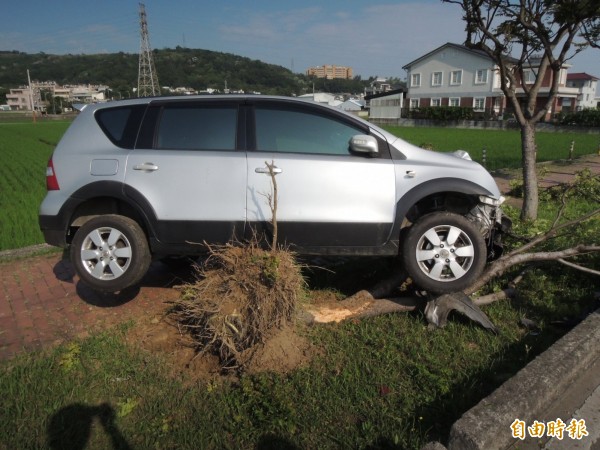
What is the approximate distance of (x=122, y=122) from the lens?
435 cm

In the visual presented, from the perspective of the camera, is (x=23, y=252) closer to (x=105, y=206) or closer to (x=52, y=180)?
(x=52, y=180)

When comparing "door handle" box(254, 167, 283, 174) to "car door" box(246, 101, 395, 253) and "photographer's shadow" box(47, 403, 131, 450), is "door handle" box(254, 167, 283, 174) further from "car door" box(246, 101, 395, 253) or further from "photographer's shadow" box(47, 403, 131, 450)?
"photographer's shadow" box(47, 403, 131, 450)

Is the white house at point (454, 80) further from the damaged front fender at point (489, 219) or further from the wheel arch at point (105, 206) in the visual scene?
the wheel arch at point (105, 206)

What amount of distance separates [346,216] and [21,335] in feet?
9.62

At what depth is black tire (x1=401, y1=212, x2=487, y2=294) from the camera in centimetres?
404

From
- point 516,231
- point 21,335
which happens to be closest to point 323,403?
point 21,335

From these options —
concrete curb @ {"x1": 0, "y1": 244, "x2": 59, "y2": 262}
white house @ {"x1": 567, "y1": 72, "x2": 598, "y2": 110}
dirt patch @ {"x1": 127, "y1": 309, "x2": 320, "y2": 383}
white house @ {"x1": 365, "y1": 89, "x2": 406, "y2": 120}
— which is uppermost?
white house @ {"x1": 567, "y1": 72, "x2": 598, "y2": 110}

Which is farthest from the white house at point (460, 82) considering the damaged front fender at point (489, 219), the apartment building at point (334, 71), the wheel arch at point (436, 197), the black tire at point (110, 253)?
the apartment building at point (334, 71)

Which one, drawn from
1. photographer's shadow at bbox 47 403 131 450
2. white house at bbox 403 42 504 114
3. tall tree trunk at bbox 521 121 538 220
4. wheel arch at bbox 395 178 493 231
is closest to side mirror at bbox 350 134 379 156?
wheel arch at bbox 395 178 493 231

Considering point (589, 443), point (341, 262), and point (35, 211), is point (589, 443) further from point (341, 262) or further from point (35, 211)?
point (35, 211)

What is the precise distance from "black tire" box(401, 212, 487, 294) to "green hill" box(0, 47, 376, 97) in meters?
40.9

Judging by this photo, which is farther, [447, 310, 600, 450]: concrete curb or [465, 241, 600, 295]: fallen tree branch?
[465, 241, 600, 295]: fallen tree branch

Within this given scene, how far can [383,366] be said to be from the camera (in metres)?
3.45

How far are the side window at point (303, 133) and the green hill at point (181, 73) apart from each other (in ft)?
133
